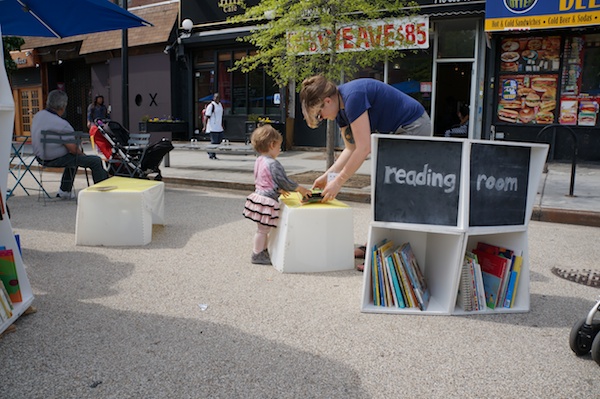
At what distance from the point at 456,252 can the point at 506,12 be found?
1037 centimetres

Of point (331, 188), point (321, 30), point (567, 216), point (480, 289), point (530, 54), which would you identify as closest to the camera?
point (480, 289)

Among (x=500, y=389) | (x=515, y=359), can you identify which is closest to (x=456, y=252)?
(x=515, y=359)

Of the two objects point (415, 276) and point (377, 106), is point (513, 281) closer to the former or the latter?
point (415, 276)

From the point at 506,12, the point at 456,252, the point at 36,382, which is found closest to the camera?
the point at 36,382

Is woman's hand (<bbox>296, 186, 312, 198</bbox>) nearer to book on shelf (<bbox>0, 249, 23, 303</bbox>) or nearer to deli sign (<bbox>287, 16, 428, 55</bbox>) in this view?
book on shelf (<bbox>0, 249, 23, 303</bbox>)

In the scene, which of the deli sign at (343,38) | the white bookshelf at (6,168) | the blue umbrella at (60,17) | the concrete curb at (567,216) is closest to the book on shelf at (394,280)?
the white bookshelf at (6,168)

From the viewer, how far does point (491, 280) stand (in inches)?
152

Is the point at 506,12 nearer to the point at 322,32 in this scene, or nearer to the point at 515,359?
the point at 322,32

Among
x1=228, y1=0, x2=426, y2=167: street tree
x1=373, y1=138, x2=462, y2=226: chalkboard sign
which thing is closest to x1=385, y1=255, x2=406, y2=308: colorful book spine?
x1=373, y1=138, x2=462, y2=226: chalkboard sign

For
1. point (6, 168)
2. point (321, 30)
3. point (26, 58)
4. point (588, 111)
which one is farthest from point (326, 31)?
point (26, 58)

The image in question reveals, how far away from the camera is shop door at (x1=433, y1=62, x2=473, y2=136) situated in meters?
15.2

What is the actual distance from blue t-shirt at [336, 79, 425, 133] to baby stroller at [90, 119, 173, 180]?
5.16 metres

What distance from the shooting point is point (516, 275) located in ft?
12.5

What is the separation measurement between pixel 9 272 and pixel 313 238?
92.2 inches
